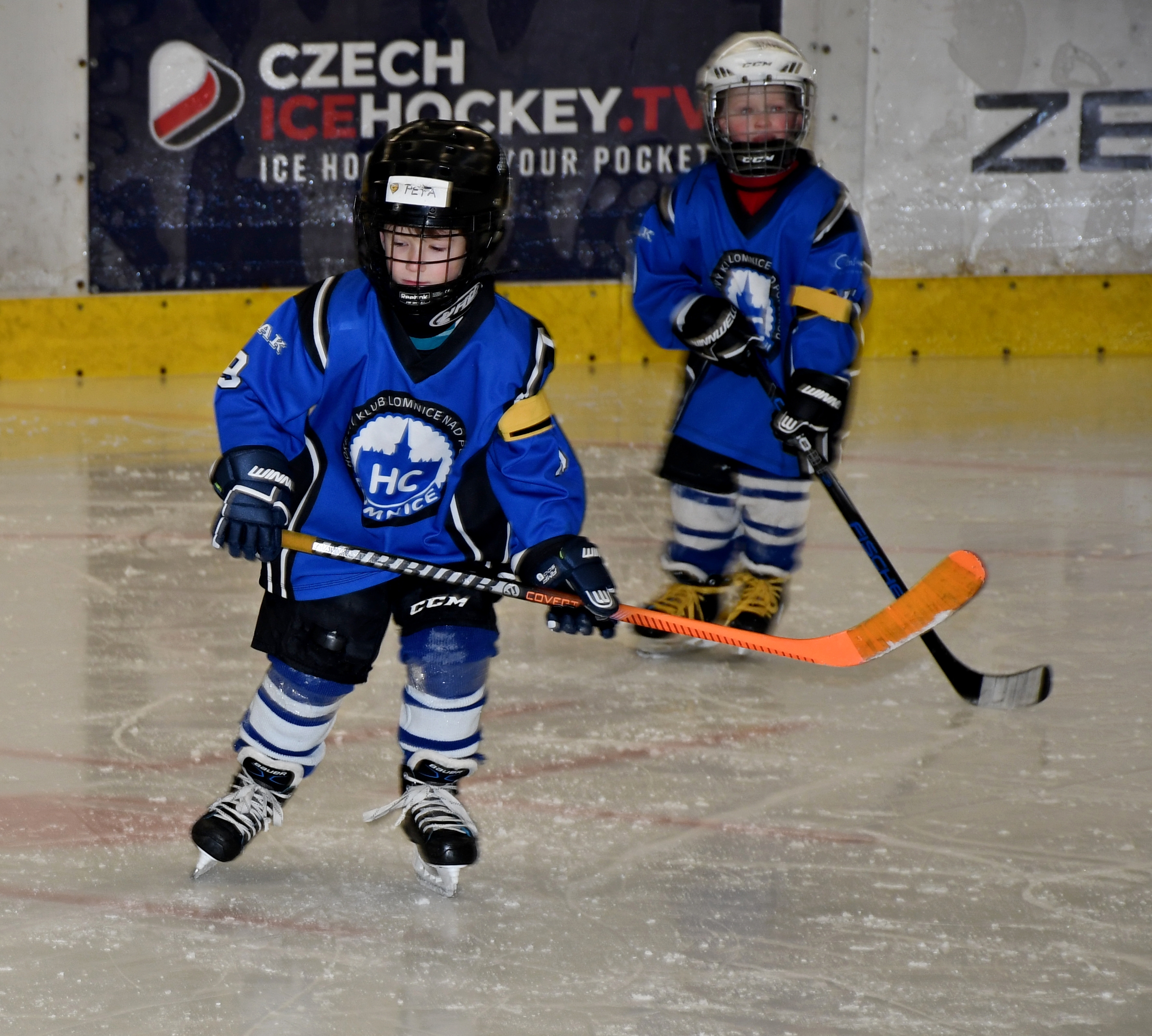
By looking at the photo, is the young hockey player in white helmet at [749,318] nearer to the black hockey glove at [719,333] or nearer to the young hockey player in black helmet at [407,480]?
the black hockey glove at [719,333]

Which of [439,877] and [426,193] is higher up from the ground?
[426,193]

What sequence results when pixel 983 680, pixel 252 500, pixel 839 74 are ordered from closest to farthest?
pixel 252 500
pixel 983 680
pixel 839 74

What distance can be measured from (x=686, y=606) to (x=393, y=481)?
4.03 feet

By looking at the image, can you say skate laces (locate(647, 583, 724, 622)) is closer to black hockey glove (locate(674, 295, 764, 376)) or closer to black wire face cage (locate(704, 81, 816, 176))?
black hockey glove (locate(674, 295, 764, 376))

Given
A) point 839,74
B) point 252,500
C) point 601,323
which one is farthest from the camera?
point 839,74

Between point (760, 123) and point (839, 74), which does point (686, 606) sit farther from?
point (839, 74)

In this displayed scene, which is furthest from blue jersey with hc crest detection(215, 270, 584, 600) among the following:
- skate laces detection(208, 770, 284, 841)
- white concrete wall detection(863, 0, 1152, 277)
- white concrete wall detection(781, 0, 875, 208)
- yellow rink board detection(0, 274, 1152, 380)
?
white concrete wall detection(863, 0, 1152, 277)

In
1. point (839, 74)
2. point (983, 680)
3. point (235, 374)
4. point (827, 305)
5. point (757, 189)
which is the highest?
point (839, 74)

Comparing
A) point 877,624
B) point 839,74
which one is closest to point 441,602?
point 877,624

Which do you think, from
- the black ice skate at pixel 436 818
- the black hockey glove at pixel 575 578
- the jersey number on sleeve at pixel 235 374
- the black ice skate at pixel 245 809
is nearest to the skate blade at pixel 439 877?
the black ice skate at pixel 436 818

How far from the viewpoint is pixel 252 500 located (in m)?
1.74

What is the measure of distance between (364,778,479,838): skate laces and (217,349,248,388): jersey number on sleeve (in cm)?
51

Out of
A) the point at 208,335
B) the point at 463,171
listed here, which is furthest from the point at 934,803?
the point at 208,335

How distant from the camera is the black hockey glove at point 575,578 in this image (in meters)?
1.80
